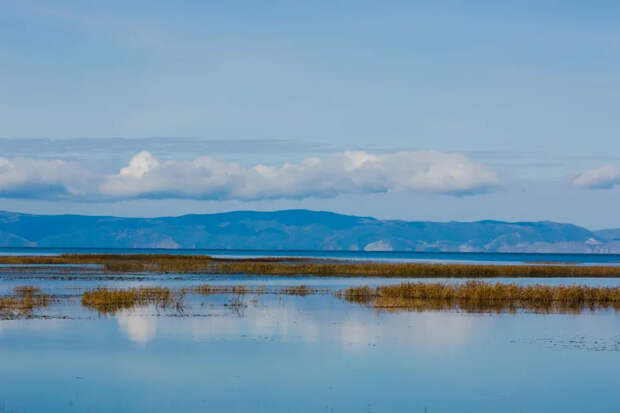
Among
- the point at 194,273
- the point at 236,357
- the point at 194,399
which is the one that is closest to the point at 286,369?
the point at 236,357

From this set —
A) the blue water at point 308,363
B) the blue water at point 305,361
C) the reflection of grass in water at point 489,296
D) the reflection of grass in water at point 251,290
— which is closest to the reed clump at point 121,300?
the blue water at point 305,361

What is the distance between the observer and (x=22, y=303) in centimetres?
3922

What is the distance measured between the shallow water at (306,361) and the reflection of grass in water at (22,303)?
1522 mm

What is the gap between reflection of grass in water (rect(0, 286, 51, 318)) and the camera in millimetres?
35963

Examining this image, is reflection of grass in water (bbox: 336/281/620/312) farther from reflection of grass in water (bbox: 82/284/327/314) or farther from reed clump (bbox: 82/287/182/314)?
reed clump (bbox: 82/287/182/314)

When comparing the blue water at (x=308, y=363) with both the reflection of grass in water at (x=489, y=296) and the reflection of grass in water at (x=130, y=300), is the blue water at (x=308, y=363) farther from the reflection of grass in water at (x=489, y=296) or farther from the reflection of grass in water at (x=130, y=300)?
the reflection of grass in water at (x=489, y=296)

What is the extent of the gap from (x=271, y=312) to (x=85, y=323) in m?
9.03

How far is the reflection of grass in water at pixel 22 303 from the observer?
118ft

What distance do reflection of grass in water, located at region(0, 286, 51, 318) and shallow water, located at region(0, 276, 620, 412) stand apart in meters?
1.52

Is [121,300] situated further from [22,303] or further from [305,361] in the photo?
[305,361]

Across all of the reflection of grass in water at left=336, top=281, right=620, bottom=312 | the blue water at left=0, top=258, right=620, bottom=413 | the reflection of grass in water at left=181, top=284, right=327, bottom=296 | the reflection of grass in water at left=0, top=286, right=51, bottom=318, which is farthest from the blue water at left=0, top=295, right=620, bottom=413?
the reflection of grass in water at left=181, top=284, right=327, bottom=296

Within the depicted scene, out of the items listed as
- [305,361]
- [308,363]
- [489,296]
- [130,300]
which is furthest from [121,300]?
[489,296]

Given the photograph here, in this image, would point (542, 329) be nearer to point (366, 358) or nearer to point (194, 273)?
point (366, 358)

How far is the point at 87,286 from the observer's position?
53.1 metres
